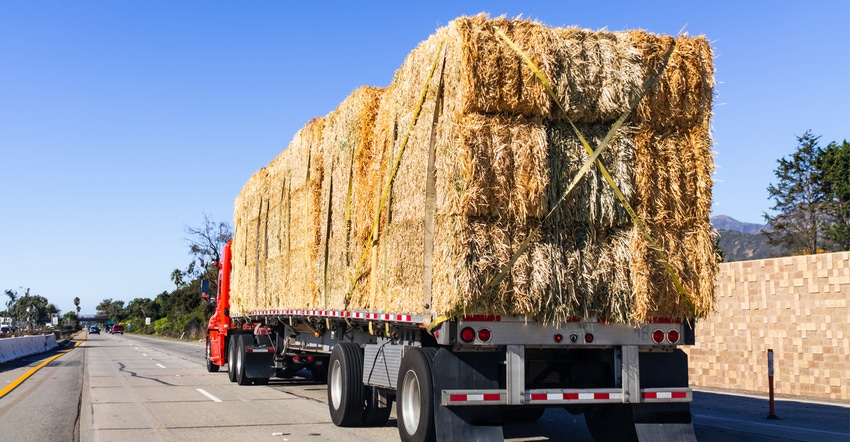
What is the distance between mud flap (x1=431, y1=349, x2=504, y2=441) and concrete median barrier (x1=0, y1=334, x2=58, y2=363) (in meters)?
26.9

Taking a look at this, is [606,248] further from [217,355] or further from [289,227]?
[217,355]

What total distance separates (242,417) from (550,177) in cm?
646

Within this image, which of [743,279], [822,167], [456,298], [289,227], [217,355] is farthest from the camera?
[822,167]

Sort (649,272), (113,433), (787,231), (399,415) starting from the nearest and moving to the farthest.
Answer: (649,272) → (399,415) → (113,433) → (787,231)

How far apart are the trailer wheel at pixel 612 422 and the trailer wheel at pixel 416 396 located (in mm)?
1972

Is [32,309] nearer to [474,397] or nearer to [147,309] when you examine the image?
[147,309]

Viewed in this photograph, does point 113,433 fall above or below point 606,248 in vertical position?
below

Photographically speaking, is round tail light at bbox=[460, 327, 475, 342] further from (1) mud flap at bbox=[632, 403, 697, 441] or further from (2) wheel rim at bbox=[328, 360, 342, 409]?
(2) wheel rim at bbox=[328, 360, 342, 409]

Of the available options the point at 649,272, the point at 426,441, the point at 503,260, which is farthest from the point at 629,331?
the point at 426,441

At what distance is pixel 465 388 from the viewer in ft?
27.0

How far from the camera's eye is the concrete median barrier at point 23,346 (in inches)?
1245

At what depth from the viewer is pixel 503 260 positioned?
8.07 m

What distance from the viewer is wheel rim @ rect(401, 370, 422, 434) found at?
887cm

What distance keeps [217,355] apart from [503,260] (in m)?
15.6
